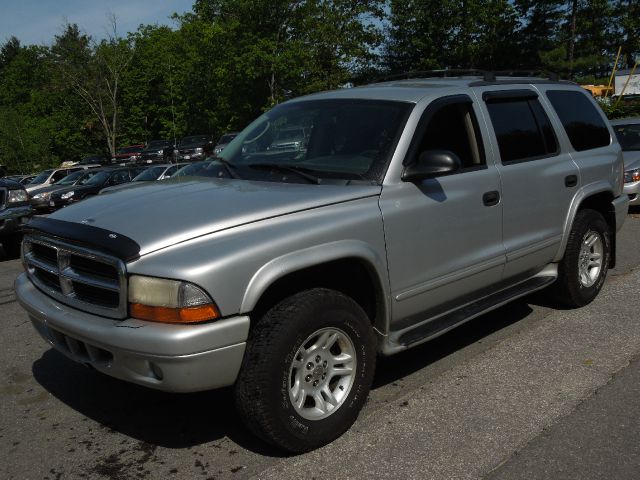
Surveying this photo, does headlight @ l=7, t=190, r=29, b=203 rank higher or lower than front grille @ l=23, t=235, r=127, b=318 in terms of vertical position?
lower

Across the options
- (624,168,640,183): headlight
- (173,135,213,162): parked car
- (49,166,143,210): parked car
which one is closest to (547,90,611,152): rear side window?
(624,168,640,183): headlight

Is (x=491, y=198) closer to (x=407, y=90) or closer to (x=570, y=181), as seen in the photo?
(x=407, y=90)

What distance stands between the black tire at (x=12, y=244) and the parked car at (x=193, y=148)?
2140 centimetres

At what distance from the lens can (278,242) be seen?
2979 millimetres

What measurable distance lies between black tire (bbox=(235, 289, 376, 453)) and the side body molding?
0.17m

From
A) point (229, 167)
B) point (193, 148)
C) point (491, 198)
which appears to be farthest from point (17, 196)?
point (193, 148)

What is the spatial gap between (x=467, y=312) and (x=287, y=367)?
60.8 inches

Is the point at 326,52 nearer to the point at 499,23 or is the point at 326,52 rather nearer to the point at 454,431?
the point at 499,23

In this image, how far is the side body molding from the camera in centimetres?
286

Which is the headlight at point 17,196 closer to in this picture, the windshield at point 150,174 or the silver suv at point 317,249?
the windshield at point 150,174

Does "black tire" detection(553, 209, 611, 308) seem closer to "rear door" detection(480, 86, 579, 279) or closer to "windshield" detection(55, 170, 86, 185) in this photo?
"rear door" detection(480, 86, 579, 279)

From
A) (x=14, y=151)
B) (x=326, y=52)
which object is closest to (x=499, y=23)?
(x=326, y=52)

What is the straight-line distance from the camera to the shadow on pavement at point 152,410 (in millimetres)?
3426

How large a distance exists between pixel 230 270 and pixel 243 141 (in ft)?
6.24
